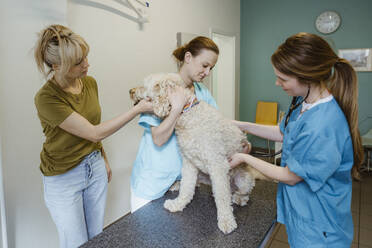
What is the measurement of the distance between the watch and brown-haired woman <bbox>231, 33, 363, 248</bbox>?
4.57 metres

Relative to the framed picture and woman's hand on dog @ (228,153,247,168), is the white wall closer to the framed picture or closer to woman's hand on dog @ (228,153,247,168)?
woman's hand on dog @ (228,153,247,168)

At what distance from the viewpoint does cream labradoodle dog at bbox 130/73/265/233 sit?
1.30m

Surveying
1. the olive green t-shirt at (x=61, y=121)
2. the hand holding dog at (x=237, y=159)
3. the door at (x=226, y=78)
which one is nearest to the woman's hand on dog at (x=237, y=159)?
the hand holding dog at (x=237, y=159)

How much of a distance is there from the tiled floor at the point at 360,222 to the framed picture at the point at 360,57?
2.01 m

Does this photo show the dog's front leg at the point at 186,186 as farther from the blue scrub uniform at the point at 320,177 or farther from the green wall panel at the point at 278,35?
the green wall panel at the point at 278,35

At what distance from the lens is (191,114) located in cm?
135

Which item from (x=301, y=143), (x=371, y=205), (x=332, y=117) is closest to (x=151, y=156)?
(x=301, y=143)

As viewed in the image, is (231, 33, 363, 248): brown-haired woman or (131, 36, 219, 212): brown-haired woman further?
(131, 36, 219, 212): brown-haired woman

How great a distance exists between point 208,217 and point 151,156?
1.46 ft

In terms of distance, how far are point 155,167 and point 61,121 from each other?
539mm

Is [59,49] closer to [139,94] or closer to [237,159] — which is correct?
[139,94]

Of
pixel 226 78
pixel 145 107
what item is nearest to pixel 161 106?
pixel 145 107

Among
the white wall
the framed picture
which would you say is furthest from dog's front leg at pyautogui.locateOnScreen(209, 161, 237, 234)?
the framed picture

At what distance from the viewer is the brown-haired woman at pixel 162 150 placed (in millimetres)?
1408
